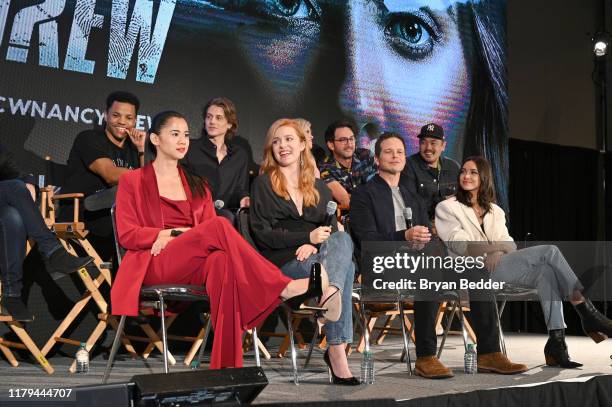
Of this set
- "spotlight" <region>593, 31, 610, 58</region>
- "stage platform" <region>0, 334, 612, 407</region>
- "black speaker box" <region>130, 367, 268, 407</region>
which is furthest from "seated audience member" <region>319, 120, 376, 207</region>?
"spotlight" <region>593, 31, 610, 58</region>

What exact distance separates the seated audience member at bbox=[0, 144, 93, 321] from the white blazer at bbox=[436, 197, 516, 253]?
1.99m

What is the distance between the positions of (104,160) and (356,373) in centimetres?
197

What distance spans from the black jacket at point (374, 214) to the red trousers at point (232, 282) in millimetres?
1063

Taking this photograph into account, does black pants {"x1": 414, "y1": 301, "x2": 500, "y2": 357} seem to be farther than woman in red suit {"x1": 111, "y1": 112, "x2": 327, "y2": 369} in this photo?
Yes

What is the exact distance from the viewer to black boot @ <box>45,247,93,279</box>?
4.04 m

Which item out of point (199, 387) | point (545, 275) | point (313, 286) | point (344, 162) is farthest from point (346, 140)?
point (199, 387)

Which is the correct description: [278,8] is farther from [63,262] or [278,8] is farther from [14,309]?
[14,309]

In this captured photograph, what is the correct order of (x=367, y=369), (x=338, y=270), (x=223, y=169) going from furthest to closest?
(x=223, y=169)
(x=367, y=369)
(x=338, y=270)

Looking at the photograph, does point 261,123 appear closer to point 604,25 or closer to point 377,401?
point 377,401

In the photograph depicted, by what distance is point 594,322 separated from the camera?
429 cm

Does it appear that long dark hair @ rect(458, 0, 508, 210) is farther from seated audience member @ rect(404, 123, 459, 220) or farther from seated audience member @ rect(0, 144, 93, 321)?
seated audience member @ rect(0, 144, 93, 321)

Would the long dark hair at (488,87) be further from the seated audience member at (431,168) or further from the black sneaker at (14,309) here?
the black sneaker at (14,309)

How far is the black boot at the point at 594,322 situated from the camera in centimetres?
427

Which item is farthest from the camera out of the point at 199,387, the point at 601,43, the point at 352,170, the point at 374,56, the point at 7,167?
the point at 601,43
